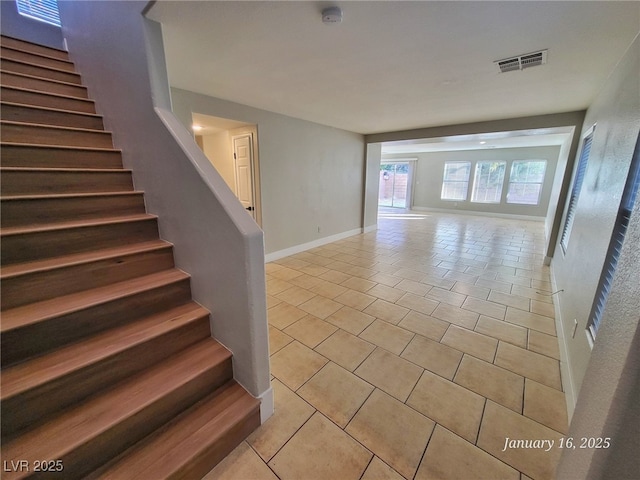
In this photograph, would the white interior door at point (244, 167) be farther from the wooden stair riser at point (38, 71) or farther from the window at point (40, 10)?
the window at point (40, 10)

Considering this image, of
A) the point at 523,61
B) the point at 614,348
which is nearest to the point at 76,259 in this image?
the point at 614,348

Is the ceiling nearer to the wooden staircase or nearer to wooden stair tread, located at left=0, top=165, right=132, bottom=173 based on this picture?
wooden stair tread, located at left=0, top=165, right=132, bottom=173

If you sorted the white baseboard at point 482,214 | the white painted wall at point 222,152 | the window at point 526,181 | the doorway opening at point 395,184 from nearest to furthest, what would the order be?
the white painted wall at point 222,152 → the window at point 526,181 → the white baseboard at point 482,214 → the doorway opening at point 395,184

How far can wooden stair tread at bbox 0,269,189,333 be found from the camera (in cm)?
118

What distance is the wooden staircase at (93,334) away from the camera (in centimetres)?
107

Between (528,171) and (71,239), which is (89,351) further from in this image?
(528,171)

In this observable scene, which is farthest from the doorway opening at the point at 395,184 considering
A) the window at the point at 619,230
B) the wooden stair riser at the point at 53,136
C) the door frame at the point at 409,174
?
the wooden stair riser at the point at 53,136

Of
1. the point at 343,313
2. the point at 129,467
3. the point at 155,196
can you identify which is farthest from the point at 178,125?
the point at 343,313

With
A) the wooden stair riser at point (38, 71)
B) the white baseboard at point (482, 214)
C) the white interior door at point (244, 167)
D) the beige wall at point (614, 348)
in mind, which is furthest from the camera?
the white baseboard at point (482, 214)

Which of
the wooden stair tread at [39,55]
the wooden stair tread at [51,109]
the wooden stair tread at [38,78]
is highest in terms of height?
the wooden stair tread at [39,55]

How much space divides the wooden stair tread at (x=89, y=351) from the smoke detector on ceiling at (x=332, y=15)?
79.3 inches

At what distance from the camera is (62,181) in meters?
1.77

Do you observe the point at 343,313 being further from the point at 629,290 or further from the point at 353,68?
the point at 353,68

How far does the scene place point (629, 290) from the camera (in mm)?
758
